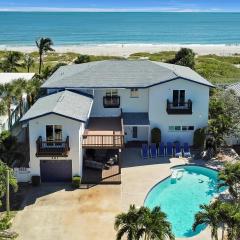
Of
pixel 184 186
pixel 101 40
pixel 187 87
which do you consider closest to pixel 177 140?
pixel 187 87

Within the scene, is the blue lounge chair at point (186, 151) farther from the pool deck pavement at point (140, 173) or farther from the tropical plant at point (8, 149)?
the tropical plant at point (8, 149)

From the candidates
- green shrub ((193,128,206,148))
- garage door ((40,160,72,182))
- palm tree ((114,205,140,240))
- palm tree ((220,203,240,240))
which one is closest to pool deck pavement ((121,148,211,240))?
green shrub ((193,128,206,148))

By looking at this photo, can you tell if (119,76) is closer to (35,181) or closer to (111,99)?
(111,99)

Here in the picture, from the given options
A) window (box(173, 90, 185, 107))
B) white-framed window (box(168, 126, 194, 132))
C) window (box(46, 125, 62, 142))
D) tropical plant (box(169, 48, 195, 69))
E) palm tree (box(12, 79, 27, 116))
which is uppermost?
tropical plant (box(169, 48, 195, 69))

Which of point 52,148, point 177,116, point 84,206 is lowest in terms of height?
point 84,206

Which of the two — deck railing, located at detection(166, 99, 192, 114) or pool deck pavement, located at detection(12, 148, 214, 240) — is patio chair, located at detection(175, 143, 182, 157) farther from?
deck railing, located at detection(166, 99, 192, 114)

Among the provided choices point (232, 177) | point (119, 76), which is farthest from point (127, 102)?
point (232, 177)
